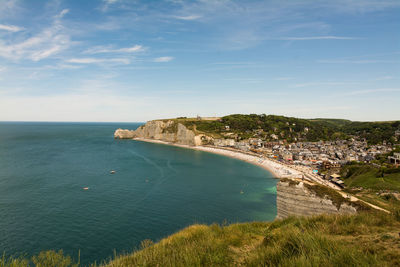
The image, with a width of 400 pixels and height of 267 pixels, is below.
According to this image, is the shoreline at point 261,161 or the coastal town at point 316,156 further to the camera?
the shoreline at point 261,161

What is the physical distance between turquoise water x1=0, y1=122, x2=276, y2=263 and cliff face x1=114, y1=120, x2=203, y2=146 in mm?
47239

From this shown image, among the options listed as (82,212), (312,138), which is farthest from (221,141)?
(82,212)

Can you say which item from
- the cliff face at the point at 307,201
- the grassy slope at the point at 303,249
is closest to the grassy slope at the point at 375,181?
the cliff face at the point at 307,201

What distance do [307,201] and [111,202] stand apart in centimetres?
3014

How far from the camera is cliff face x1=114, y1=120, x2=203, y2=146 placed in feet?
362

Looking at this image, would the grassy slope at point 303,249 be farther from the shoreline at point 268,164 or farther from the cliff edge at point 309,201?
the shoreline at point 268,164

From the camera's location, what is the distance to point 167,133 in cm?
12600

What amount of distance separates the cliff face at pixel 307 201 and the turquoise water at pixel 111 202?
819 cm

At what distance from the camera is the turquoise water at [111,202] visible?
24.3m

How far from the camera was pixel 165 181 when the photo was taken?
161 ft

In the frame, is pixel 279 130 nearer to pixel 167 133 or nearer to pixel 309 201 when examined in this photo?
pixel 167 133

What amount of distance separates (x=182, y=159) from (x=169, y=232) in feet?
168

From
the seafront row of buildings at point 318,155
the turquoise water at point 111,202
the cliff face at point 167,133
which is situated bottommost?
the turquoise water at point 111,202

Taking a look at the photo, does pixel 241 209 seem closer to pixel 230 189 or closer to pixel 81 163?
pixel 230 189
